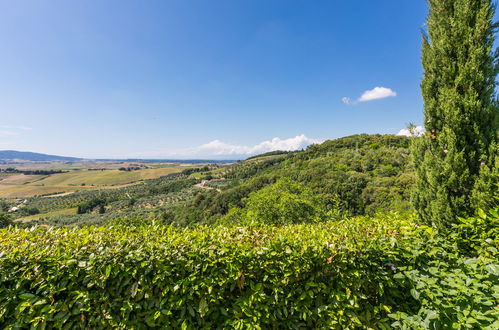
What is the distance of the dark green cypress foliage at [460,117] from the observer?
117 inches

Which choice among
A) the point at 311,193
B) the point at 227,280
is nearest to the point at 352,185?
the point at 311,193

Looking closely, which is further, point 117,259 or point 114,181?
point 114,181

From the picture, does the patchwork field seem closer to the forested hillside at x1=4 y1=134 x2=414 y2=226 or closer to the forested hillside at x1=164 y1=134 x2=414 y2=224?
the forested hillside at x1=4 y1=134 x2=414 y2=226

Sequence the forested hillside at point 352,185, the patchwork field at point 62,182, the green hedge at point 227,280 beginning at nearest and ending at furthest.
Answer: the green hedge at point 227,280 → the forested hillside at point 352,185 → the patchwork field at point 62,182

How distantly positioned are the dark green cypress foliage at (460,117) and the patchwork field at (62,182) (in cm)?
11197

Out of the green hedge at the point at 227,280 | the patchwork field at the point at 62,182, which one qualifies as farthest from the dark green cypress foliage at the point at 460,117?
the patchwork field at the point at 62,182

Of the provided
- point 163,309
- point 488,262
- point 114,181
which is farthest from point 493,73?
point 114,181

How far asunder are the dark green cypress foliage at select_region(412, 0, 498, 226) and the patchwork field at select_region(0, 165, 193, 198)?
367ft

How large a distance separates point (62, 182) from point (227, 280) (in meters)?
137

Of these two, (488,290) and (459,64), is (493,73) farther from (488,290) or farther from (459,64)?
(488,290)

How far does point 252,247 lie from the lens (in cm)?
258

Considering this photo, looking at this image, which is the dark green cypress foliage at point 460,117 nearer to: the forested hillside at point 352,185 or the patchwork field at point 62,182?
the forested hillside at point 352,185

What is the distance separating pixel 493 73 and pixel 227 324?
17.0ft

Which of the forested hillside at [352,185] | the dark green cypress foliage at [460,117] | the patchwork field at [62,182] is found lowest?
the patchwork field at [62,182]
